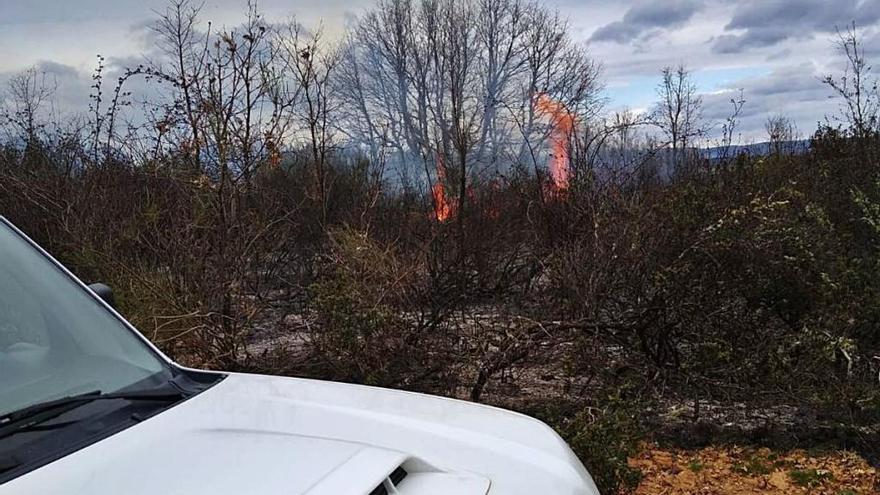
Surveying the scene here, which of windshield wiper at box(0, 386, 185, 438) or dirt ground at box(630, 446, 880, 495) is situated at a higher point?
windshield wiper at box(0, 386, 185, 438)

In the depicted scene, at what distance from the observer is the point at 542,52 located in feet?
70.3

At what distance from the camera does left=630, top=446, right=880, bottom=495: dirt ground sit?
4617 mm

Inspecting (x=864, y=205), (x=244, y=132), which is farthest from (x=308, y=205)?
(x=864, y=205)

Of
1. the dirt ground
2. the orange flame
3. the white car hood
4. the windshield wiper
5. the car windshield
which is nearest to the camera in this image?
the white car hood

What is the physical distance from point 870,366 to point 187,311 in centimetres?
537

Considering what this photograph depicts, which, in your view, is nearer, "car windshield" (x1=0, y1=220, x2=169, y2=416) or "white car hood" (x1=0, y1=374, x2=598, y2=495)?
"white car hood" (x1=0, y1=374, x2=598, y2=495)

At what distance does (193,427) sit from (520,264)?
6.23 m

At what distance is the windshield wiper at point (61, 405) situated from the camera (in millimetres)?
1706

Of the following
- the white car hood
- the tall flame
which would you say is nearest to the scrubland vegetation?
the tall flame

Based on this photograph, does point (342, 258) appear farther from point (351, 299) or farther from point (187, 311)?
point (187, 311)

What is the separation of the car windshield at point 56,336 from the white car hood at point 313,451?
279 mm

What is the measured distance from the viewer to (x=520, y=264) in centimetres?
789

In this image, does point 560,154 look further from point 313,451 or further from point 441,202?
point 313,451

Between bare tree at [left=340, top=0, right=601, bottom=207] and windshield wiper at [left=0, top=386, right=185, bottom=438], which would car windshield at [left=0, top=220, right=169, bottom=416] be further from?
bare tree at [left=340, top=0, right=601, bottom=207]
